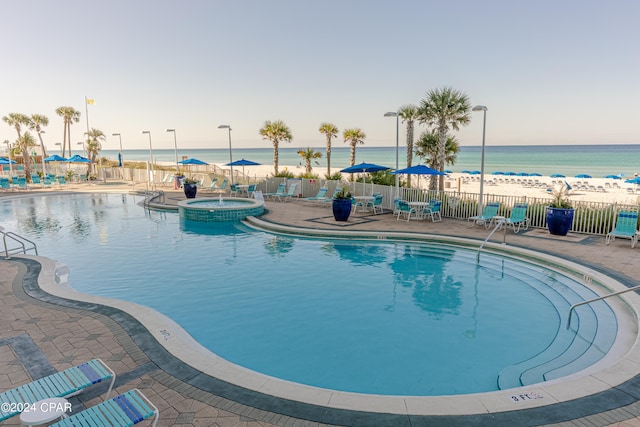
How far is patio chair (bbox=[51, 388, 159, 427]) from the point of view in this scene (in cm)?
307

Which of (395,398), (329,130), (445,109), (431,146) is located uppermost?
(329,130)

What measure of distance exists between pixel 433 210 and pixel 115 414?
13.3 m

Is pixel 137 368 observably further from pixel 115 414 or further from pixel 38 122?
pixel 38 122

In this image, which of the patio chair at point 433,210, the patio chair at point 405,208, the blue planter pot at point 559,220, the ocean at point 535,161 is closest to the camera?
the blue planter pot at point 559,220

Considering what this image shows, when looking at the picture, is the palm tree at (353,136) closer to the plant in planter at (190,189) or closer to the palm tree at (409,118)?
the palm tree at (409,118)

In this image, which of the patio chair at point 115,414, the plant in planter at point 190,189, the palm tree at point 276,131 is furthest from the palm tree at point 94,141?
the patio chair at point 115,414

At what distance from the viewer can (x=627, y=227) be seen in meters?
10.7

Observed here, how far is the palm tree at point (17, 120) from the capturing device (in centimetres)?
3747

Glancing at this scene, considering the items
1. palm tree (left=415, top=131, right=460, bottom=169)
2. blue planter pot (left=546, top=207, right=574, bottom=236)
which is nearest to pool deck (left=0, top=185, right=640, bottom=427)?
blue planter pot (left=546, top=207, right=574, bottom=236)

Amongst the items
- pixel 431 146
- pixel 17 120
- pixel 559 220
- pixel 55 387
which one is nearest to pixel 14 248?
pixel 55 387

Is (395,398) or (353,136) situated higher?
(353,136)

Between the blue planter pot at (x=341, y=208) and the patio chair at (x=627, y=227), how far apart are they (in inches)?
322

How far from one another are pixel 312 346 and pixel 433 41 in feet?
88.6

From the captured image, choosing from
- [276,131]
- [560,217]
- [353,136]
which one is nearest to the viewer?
[560,217]
